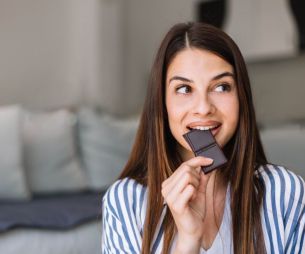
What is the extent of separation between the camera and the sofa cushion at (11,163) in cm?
211

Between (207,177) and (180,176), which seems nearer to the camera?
(180,176)

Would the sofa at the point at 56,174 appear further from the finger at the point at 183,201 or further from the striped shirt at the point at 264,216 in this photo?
the finger at the point at 183,201

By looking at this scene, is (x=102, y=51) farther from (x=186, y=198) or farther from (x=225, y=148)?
(x=186, y=198)

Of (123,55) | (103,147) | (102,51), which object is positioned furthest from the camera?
(123,55)

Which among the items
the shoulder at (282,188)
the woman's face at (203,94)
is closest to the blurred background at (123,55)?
the shoulder at (282,188)

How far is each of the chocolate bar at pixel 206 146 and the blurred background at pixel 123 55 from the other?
4.43 ft

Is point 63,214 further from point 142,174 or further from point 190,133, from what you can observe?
point 190,133

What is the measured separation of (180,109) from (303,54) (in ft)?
5.98

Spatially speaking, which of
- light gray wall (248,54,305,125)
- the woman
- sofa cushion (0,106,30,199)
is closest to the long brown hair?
the woman

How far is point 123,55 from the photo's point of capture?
3.51 m

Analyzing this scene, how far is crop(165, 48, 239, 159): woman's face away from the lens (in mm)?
913

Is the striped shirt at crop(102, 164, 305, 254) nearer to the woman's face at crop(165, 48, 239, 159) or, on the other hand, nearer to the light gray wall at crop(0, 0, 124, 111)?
the woman's face at crop(165, 48, 239, 159)

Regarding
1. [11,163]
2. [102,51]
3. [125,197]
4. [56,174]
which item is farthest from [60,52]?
[125,197]

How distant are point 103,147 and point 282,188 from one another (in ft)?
5.10
